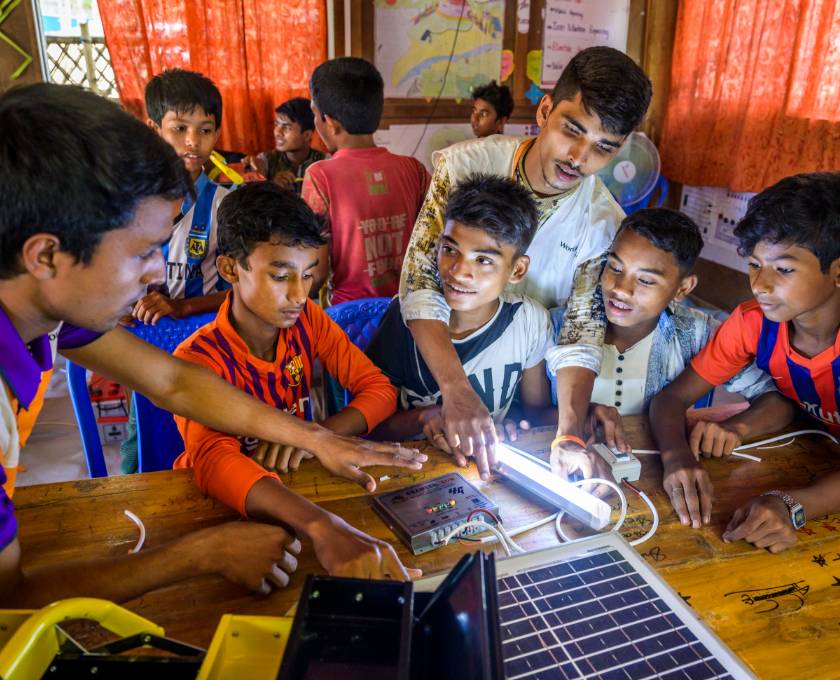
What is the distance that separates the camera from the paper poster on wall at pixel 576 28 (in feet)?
14.6

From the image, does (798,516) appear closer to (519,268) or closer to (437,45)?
(519,268)

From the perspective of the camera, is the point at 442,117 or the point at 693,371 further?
the point at 442,117

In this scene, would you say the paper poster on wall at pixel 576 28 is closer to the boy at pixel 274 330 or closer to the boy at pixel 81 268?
the boy at pixel 274 330

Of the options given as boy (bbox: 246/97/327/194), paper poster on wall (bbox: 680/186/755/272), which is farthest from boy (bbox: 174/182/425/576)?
paper poster on wall (bbox: 680/186/755/272)

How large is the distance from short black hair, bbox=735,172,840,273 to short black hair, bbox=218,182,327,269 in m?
1.07

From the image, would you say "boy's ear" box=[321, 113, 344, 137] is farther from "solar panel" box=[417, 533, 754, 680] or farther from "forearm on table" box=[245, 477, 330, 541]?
"solar panel" box=[417, 533, 754, 680]

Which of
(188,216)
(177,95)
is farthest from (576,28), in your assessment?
(188,216)

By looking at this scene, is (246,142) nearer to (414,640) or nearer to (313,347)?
(313,347)

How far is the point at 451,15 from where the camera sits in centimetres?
419

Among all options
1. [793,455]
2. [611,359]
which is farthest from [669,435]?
[611,359]

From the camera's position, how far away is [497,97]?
13.6 ft

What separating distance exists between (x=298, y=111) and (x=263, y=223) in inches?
96.0

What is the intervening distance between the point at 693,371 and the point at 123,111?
1408mm

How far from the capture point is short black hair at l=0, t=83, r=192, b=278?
0.77 meters
